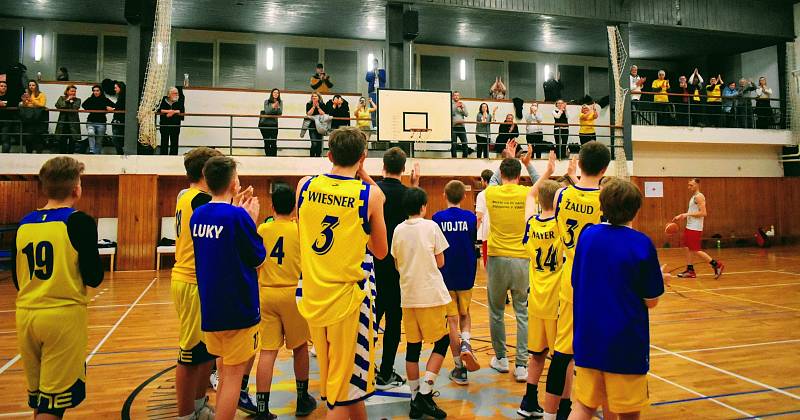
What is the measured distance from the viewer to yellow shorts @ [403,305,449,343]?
3592mm

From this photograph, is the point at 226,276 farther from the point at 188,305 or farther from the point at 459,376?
the point at 459,376

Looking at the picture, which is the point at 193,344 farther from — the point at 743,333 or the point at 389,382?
the point at 743,333

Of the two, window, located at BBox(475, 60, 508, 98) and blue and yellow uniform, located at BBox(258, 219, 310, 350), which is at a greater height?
window, located at BBox(475, 60, 508, 98)

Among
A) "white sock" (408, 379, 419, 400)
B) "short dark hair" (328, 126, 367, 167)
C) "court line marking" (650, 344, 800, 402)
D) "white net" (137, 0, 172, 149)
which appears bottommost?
"court line marking" (650, 344, 800, 402)

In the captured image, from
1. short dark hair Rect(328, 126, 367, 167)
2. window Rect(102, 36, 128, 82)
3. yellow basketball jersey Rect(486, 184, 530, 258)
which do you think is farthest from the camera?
window Rect(102, 36, 128, 82)

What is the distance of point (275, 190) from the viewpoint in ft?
11.6

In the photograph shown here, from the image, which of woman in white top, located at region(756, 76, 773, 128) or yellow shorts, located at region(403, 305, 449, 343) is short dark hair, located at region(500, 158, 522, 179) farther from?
woman in white top, located at region(756, 76, 773, 128)

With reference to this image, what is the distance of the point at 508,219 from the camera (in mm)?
4336

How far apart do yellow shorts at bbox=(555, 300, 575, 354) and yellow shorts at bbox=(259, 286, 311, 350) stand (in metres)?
1.83

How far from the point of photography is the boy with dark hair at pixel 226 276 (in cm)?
281

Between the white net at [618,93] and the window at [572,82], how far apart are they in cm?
333

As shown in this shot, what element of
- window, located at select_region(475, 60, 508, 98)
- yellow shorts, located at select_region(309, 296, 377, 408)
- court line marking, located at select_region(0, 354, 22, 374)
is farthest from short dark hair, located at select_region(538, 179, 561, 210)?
window, located at select_region(475, 60, 508, 98)

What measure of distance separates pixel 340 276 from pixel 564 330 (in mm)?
1563

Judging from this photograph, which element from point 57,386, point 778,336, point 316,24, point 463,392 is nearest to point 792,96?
point 778,336
